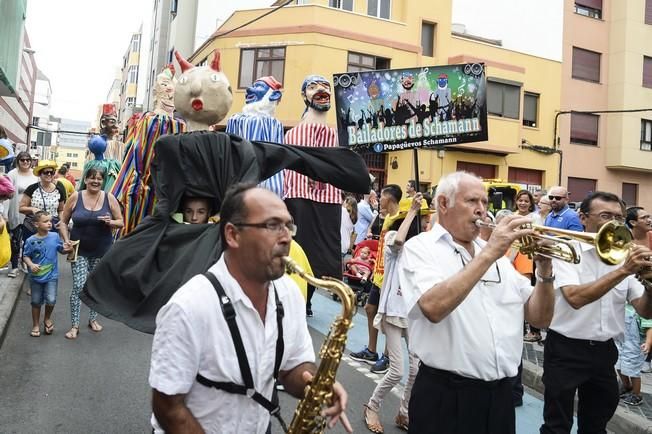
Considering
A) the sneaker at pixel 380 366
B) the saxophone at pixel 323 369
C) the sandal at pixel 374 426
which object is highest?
the saxophone at pixel 323 369

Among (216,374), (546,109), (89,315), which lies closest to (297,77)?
(546,109)

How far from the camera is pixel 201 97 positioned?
4.04 meters

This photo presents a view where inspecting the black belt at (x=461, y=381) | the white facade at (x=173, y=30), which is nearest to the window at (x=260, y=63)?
the white facade at (x=173, y=30)

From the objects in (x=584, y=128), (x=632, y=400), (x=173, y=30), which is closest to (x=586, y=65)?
(x=584, y=128)

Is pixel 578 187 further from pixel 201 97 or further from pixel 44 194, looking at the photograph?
pixel 201 97

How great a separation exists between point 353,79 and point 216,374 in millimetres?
4998

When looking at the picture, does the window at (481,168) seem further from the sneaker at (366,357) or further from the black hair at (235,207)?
the black hair at (235,207)

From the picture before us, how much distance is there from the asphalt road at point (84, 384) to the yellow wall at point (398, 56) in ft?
47.8

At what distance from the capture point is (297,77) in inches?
787

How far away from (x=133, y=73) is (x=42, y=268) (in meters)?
48.3

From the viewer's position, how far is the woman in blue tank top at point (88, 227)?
20.1 feet

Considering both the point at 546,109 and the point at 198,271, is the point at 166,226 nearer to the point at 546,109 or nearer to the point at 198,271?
the point at 198,271

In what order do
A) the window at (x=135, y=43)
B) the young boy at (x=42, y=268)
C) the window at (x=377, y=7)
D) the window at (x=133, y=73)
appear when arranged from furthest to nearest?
the window at (x=135, y=43) < the window at (x=133, y=73) < the window at (x=377, y=7) < the young boy at (x=42, y=268)

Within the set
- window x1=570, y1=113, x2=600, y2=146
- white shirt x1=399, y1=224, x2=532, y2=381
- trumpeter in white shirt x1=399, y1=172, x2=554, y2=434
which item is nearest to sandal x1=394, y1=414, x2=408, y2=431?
trumpeter in white shirt x1=399, y1=172, x2=554, y2=434
